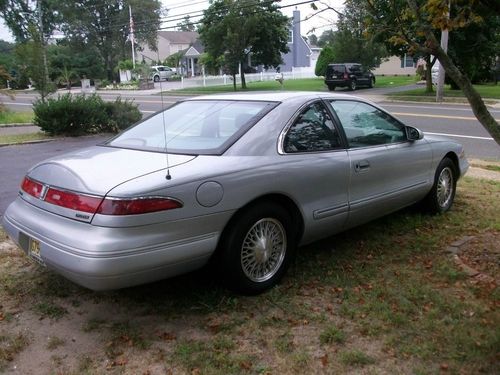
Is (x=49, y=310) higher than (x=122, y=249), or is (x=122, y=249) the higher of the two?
(x=122, y=249)

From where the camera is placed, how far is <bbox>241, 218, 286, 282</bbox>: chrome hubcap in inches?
148

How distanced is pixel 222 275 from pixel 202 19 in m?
35.1

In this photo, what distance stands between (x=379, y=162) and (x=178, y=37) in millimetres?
79562

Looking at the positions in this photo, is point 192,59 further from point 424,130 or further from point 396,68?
point 424,130

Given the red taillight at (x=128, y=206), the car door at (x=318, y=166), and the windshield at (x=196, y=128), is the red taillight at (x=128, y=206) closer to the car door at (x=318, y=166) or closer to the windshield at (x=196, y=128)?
the windshield at (x=196, y=128)

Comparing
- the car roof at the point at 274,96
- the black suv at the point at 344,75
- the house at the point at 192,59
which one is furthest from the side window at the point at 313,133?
the house at the point at 192,59

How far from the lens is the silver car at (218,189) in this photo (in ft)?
10.5

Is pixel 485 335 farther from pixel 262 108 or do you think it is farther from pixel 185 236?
pixel 262 108

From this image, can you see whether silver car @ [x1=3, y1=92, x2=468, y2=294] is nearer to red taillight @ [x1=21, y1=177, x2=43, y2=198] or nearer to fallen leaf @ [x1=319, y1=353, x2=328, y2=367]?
red taillight @ [x1=21, y1=177, x2=43, y2=198]

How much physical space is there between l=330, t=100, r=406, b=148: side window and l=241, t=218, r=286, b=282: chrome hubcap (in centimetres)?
117

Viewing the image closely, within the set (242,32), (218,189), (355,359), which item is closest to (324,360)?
(355,359)

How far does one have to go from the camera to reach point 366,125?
4906 millimetres

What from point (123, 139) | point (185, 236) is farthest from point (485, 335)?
point (123, 139)

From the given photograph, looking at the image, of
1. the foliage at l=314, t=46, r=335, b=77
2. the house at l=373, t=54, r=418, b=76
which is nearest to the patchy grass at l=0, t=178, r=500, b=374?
Result: the foliage at l=314, t=46, r=335, b=77
